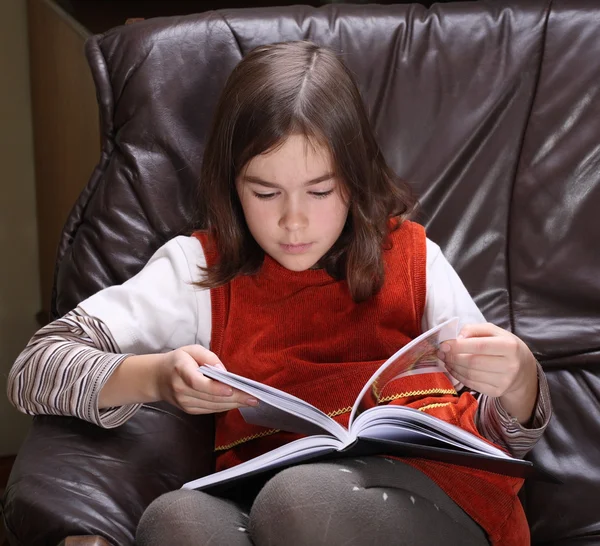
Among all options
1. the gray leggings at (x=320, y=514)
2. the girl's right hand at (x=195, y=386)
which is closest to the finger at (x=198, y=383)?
the girl's right hand at (x=195, y=386)

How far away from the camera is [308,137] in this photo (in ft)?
4.20

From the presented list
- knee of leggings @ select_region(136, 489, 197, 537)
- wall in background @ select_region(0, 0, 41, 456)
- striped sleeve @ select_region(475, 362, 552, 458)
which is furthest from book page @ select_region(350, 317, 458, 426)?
wall in background @ select_region(0, 0, 41, 456)

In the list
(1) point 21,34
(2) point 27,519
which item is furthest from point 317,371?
(1) point 21,34

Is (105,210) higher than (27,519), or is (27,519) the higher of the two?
(105,210)

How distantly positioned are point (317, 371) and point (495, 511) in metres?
0.33

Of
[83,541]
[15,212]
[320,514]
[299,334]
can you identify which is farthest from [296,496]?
[15,212]

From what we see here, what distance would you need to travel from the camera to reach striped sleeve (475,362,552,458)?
4.32 ft

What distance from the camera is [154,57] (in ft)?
5.44

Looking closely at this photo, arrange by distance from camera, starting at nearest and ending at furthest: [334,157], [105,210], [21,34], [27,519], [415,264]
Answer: [27,519] < [334,157] < [415,264] < [105,210] < [21,34]

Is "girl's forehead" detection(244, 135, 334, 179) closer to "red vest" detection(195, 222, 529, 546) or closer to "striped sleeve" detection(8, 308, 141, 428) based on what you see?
"red vest" detection(195, 222, 529, 546)

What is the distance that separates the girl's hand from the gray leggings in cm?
16

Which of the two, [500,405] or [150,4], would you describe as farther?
[150,4]

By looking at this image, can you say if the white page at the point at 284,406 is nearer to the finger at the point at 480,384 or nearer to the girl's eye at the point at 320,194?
the finger at the point at 480,384

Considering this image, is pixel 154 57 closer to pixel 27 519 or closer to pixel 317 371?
pixel 317 371
